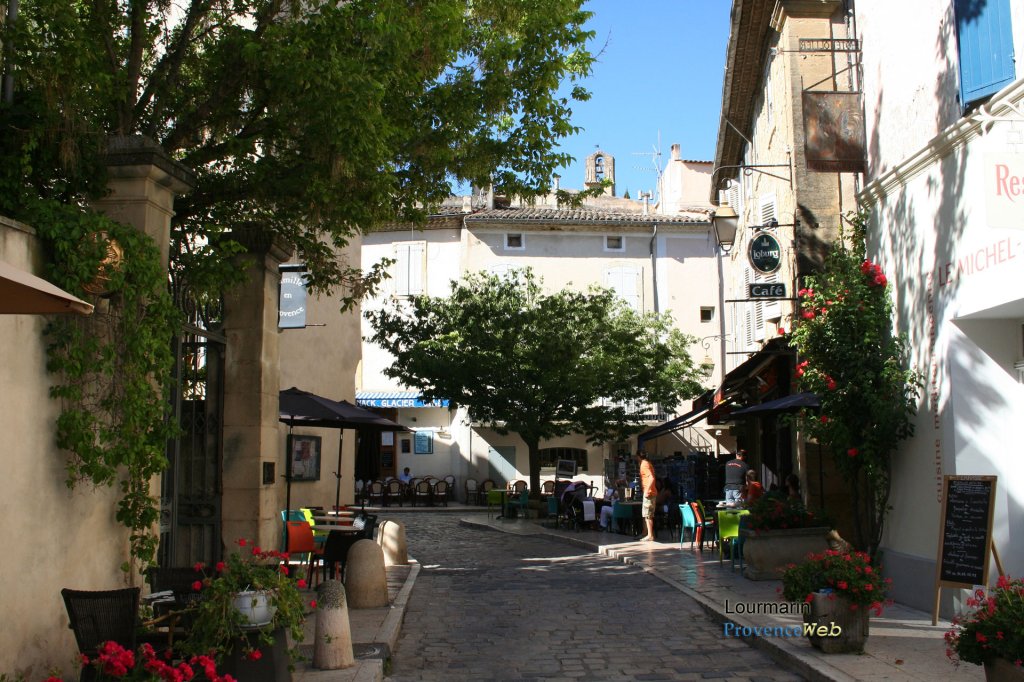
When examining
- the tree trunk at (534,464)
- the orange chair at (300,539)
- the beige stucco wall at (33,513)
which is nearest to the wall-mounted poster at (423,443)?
the tree trunk at (534,464)

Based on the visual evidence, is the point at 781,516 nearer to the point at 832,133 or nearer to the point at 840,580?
the point at 832,133

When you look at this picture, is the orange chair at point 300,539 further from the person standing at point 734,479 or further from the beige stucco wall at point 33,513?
the person standing at point 734,479

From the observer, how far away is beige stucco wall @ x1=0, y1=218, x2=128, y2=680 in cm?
639

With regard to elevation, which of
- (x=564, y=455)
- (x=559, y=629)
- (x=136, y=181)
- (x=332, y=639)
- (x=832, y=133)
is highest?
(x=832, y=133)

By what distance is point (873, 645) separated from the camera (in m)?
8.38

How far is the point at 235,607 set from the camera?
6.34 metres

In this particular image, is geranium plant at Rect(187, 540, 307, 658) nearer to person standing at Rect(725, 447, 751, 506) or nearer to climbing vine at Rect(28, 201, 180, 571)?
climbing vine at Rect(28, 201, 180, 571)

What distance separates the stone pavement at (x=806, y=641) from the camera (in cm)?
732

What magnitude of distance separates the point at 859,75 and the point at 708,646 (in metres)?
7.96

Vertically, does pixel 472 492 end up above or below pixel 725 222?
below

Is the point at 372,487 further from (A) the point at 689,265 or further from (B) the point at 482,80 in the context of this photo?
(B) the point at 482,80

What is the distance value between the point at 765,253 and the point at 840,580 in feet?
27.9

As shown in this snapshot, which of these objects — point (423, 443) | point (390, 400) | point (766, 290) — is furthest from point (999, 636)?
point (423, 443)

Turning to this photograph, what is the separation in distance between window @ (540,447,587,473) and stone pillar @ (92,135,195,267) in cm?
3071
